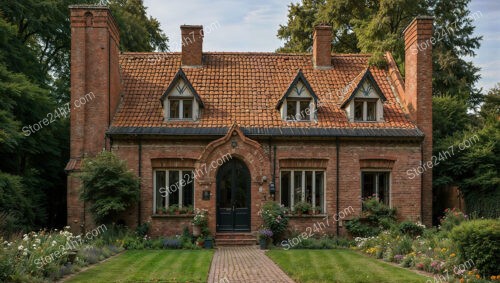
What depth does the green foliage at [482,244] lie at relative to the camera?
12008 millimetres

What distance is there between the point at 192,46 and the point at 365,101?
28.3 ft

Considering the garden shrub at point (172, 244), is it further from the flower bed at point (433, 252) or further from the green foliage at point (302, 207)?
the flower bed at point (433, 252)

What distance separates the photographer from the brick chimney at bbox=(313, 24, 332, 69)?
23.9 metres

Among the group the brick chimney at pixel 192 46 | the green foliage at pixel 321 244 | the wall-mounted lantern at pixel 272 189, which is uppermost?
the brick chimney at pixel 192 46

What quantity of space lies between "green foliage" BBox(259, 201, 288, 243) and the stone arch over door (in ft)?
2.04

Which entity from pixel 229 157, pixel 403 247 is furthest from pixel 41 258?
pixel 403 247

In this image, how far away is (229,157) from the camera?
20.2m

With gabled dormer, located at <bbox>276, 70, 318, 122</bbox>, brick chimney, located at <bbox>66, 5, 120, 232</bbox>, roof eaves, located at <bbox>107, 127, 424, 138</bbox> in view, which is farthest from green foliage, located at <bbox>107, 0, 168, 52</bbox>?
gabled dormer, located at <bbox>276, 70, 318, 122</bbox>

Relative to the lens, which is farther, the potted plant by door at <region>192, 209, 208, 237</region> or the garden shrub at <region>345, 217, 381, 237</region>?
the garden shrub at <region>345, 217, 381, 237</region>

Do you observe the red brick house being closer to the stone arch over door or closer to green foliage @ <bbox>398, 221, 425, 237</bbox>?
the stone arch over door

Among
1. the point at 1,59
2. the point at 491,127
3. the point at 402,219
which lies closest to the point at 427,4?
the point at 491,127

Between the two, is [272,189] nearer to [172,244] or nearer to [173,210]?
[173,210]

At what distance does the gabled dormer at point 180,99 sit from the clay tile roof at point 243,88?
334mm

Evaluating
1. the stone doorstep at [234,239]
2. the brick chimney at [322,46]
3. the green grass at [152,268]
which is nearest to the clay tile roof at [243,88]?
the brick chimney at [322,46]
